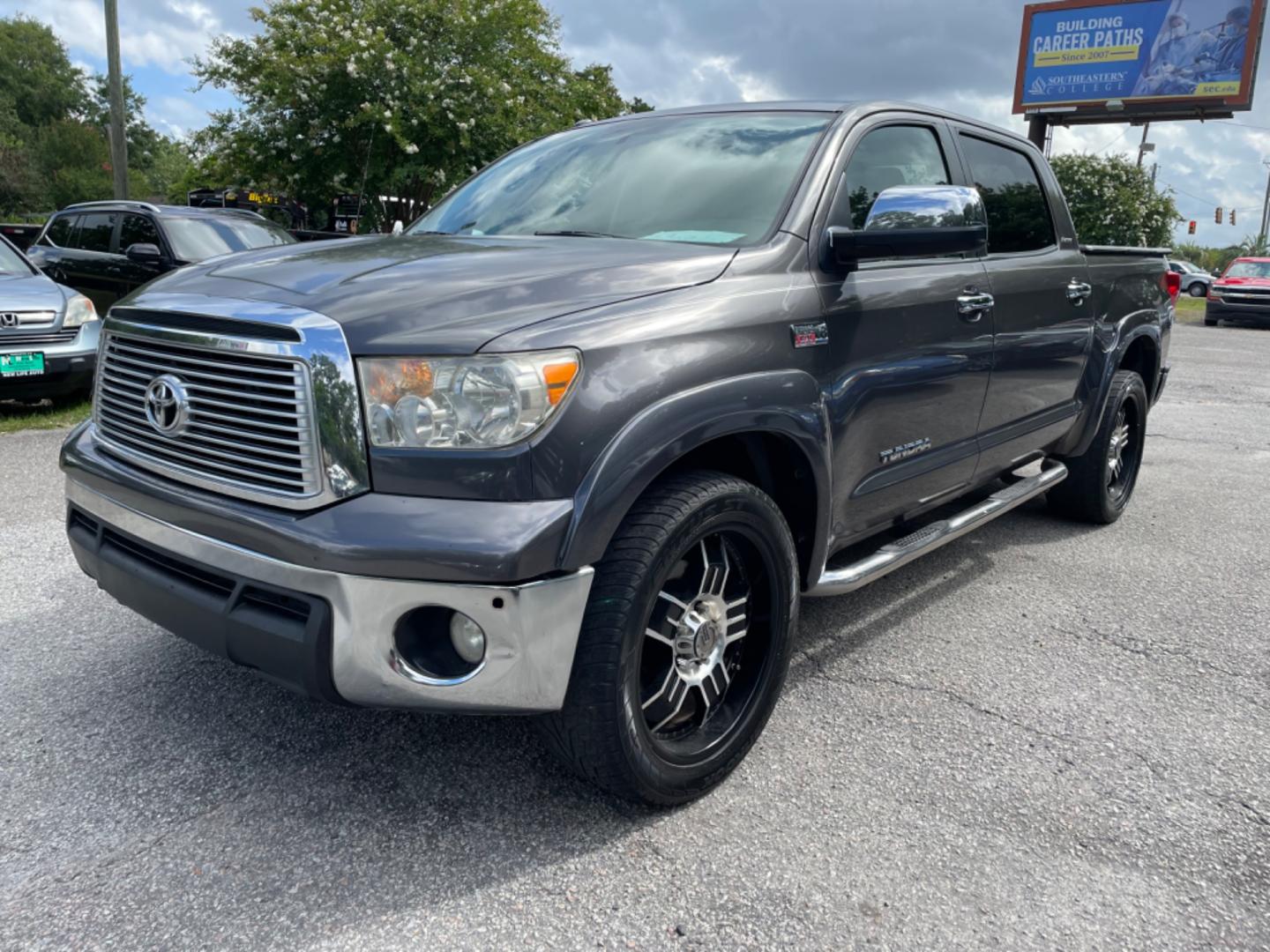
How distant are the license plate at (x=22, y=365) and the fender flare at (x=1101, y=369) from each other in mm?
6604

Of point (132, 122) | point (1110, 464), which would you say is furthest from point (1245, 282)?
point (132, 122)

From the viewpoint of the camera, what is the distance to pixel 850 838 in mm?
2418

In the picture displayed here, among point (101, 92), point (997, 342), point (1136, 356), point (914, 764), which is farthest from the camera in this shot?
point (101, 92)

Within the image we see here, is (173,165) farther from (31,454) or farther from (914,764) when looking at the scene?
(914,764)

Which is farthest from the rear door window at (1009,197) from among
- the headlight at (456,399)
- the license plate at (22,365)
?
the license plate at (22,365)

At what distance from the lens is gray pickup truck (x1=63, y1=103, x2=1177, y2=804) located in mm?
2088

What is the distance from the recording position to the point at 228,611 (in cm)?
221

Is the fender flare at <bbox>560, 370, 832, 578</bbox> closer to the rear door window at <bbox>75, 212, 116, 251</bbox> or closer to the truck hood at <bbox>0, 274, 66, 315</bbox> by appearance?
the truck hood at <bbox>0, 274, 66, 315</bbox>

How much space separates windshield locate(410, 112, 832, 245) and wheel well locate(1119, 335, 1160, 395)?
2890 millimetres

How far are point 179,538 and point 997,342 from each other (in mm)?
2840

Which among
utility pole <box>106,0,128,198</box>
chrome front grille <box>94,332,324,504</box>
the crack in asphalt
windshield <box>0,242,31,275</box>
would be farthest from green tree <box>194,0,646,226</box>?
chrome front grille <box>94,332,324,504</box>

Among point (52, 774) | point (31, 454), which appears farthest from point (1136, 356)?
point (31, 454)

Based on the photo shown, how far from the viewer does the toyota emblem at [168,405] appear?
93.4 inches

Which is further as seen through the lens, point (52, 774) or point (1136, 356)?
point (1136, 356)
